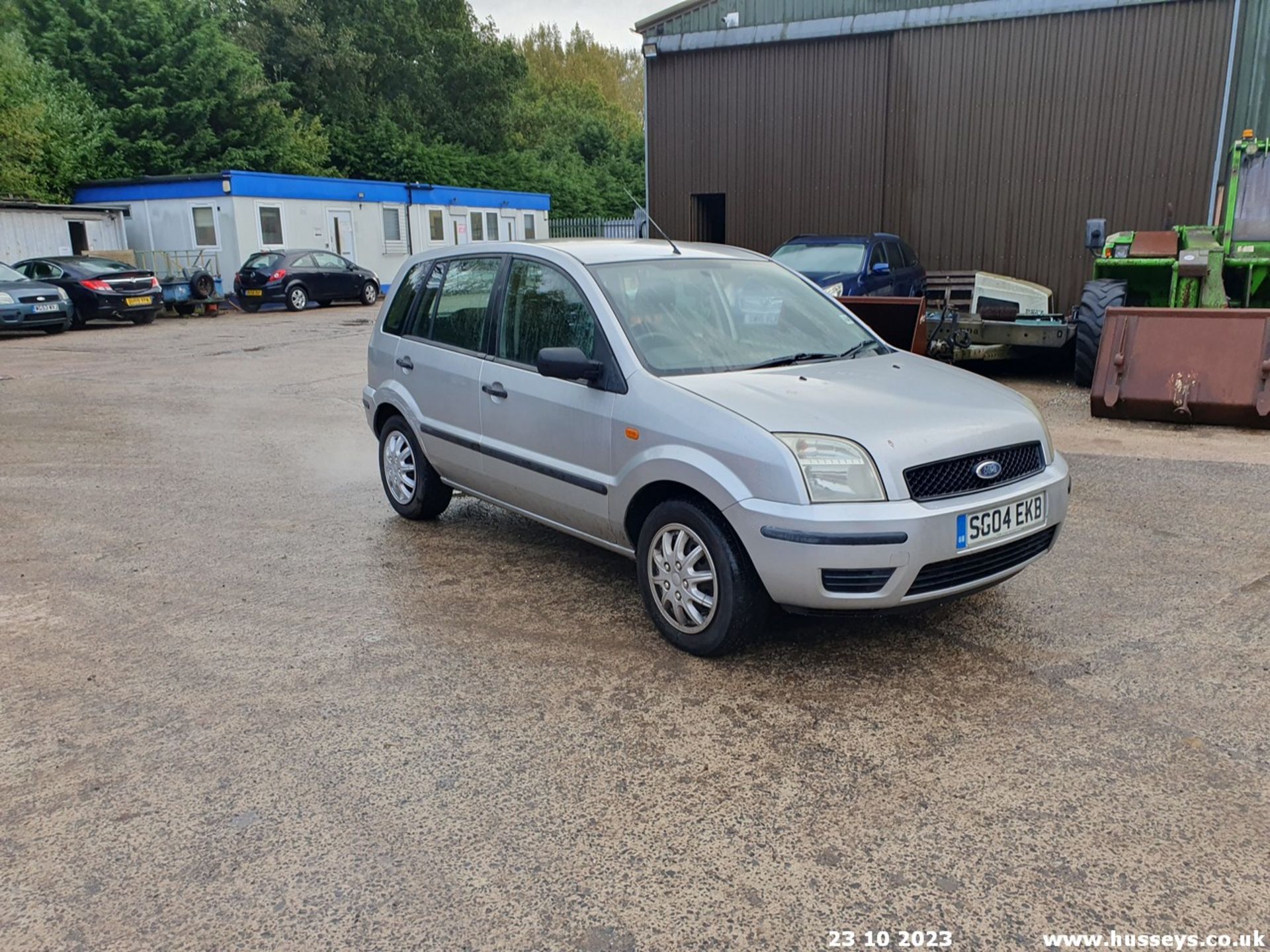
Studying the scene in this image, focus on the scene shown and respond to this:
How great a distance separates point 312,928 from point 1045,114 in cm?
1644

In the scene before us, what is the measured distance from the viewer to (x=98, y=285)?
66.4 ft

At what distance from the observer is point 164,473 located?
7.62 metres

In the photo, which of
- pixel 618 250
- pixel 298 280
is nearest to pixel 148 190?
pixel 298 280

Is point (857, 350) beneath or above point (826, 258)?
beneath

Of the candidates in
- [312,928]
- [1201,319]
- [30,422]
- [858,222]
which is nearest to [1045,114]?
[858,222]

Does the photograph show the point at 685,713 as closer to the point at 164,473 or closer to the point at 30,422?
→ the point at 164,473

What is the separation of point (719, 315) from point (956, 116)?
1347 centimetres

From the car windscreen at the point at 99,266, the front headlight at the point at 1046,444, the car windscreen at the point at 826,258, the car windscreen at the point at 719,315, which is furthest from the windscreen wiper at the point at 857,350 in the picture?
the car windscreen at the point at 99,266

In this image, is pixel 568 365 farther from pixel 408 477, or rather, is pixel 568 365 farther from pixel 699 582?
pixel 408 477

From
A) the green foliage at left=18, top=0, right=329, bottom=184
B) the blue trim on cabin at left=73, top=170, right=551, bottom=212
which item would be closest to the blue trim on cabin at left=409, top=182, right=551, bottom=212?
the blue trim on cabin at left=73, top=170, right=551, bottom=212

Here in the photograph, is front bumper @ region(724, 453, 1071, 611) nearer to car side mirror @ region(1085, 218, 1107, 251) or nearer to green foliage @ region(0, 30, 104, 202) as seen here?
car side mirror @ region(1085, 218, 1107, 251)

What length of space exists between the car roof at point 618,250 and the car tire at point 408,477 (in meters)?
1.21

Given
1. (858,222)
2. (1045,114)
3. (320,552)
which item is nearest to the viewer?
(320,552)

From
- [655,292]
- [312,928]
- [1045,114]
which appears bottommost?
[312,928]
